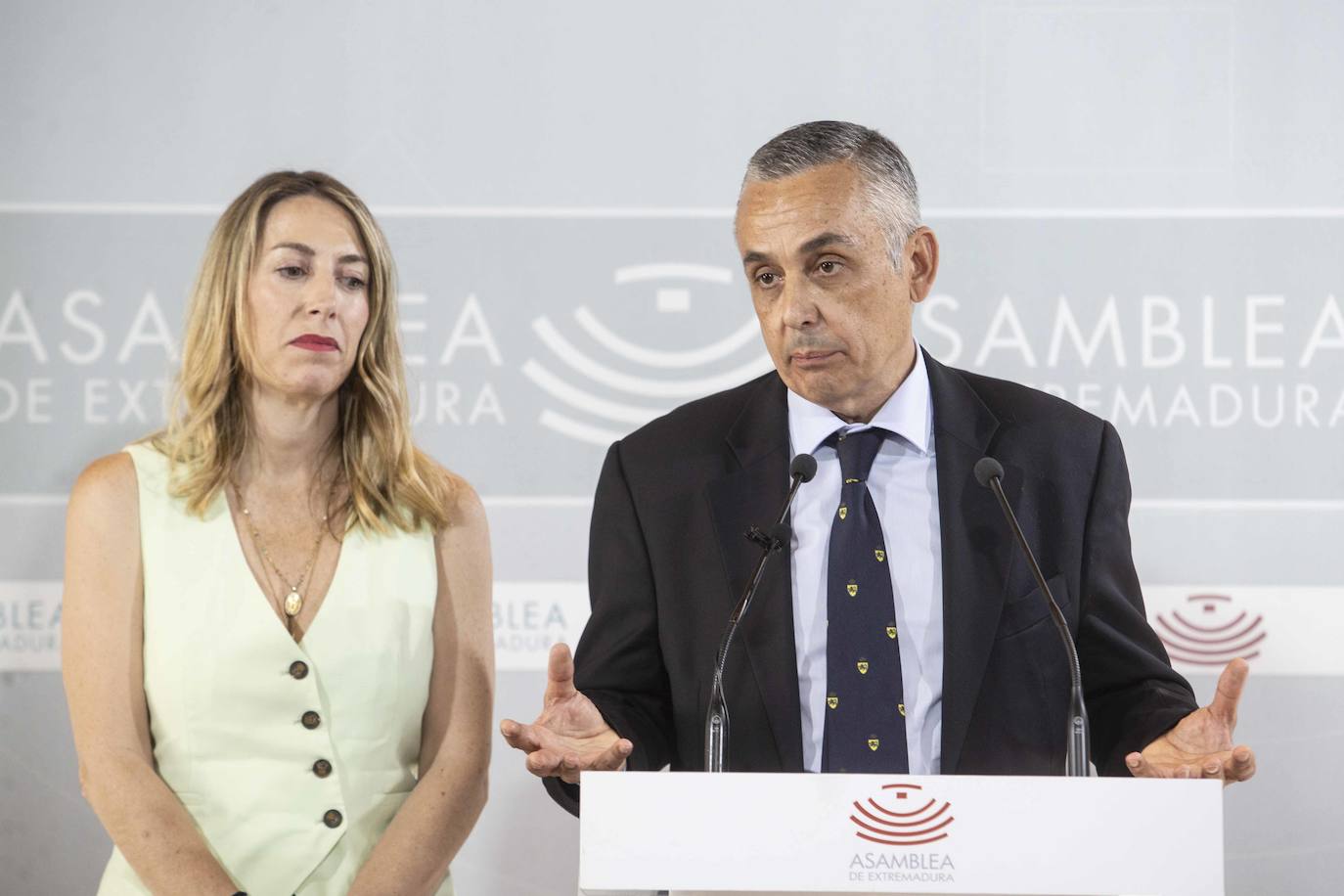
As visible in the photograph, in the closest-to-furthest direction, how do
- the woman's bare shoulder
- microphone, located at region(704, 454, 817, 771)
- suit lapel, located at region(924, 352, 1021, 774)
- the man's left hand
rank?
the man's left hand, microphone, located at region(704, 454, 817, 771), suit lapel, located at region(924, 352, 1021, 774), the woman's bare shoulder

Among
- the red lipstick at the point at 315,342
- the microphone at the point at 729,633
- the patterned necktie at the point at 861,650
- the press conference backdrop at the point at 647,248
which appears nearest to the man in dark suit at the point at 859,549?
the patterned necktie at the point at 861,650

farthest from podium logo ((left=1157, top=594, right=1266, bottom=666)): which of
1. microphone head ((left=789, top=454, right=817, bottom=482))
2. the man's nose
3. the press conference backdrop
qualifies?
microphone head ((left=789, top=454, right=817, bottom=482))

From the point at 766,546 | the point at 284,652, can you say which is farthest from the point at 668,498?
the point at 284,652

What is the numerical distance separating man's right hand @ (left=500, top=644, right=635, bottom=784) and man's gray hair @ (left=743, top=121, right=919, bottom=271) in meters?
1.10

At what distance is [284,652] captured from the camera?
2.95 m

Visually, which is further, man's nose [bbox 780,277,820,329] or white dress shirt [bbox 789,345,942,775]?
man's nose [bbox 780,277,820,329]

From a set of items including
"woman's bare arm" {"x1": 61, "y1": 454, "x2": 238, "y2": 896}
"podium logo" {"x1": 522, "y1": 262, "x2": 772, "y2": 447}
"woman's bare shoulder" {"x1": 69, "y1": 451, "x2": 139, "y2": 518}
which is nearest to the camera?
"woman's bare arm" {"x1": 61, "y1": 454, "x2": 238, "y2": 896}

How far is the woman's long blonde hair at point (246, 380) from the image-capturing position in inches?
122

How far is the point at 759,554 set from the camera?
2607 mm

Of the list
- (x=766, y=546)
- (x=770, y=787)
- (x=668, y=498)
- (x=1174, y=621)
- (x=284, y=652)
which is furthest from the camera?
(x=1174, y=621)

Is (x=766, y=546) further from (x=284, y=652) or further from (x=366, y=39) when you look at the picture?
(x=366, y=39)

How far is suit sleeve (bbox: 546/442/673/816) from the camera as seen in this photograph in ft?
8.51

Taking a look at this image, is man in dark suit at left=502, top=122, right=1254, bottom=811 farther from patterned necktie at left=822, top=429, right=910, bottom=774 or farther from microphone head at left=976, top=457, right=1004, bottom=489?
microphone head at left=976, top=457, right=1004, bottom=489

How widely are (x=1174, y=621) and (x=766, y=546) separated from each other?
1.87 m
